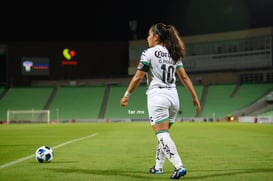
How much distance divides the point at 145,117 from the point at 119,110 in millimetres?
4739

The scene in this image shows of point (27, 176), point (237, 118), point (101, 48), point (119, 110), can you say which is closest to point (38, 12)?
point (101, 48)

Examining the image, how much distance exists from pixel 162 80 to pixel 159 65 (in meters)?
0.26

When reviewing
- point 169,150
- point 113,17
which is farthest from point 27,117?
point 169,150

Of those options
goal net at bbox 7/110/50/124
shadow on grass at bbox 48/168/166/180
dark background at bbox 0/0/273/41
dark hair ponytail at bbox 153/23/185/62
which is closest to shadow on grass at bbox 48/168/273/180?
shadow on grass at bbox 48/168/166/180

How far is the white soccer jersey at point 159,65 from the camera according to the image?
21.1ft

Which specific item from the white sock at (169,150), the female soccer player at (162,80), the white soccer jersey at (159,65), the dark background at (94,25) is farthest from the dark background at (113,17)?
the white sock at (169,150)

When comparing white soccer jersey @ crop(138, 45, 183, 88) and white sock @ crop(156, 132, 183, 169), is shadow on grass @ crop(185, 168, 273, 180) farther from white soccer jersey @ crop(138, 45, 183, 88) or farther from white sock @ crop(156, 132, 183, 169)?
white soccer jersey @ crop(138, 45, 183, 88)

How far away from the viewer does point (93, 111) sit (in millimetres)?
64250

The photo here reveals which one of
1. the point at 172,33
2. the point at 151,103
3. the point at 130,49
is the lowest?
the point at 151,103

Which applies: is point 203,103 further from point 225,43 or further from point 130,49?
point 130,49

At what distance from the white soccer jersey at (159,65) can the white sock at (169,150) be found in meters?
0.89

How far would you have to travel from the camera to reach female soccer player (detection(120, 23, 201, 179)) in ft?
20.8

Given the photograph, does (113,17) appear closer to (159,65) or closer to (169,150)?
(159,65)

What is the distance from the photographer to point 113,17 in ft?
229
